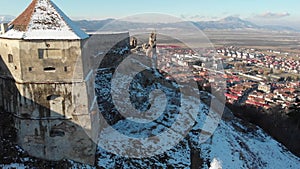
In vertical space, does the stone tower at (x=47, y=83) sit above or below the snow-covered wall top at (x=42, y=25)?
below

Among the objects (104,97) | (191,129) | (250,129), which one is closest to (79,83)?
(104,97)

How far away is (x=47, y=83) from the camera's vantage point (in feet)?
41.0

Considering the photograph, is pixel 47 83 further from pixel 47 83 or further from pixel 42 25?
pixel 42 25

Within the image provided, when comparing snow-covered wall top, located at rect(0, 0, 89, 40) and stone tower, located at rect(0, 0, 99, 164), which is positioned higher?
snow-covered wall top, located at rect(0, 0, 89, 40)

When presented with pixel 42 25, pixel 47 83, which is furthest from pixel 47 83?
pixel 42 25

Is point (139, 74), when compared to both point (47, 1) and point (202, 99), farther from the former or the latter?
point (47, 1)

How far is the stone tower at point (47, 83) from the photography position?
40.0ft

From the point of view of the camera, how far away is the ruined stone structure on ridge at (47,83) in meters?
12.2

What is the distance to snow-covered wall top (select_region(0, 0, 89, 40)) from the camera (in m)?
12.2

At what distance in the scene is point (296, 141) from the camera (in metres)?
24.5

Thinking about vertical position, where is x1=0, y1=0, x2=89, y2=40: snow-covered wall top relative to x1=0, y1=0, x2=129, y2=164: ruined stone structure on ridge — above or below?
above

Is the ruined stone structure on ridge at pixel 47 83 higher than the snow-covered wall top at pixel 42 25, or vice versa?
the snow-covered wall top at pixel 42 25

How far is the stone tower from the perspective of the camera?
1220cm

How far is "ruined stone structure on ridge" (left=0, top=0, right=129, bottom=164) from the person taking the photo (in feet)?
40.1
